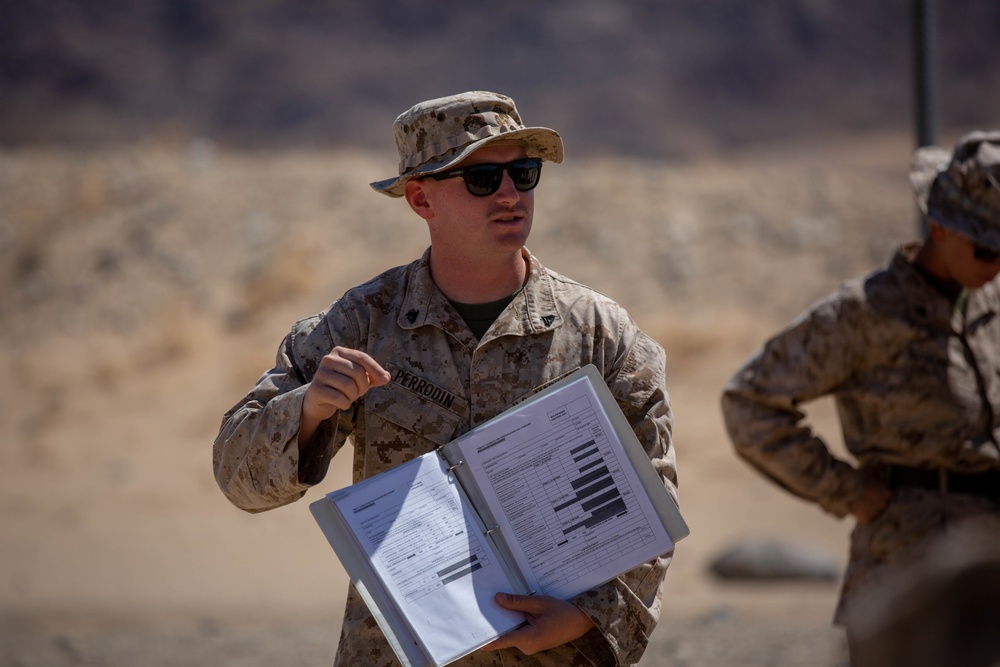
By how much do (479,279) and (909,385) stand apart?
5.65ft

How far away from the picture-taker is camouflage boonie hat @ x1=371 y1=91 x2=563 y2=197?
2.93 metres

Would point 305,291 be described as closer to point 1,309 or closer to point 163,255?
point 163,255

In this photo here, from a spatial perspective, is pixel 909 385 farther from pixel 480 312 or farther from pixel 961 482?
pixel 480 312

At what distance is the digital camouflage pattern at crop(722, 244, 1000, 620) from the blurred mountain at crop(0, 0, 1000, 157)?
34.3 m

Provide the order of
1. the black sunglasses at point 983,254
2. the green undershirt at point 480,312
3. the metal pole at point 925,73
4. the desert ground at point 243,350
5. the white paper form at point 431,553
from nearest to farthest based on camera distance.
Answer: the white paper form at point 431,553 → the green undershirt at point 480,312 → the black sunglasses at point 983,254 → the metal pole at point 925,73 → the desert ground at point 243,350

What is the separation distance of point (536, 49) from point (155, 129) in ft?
44.3

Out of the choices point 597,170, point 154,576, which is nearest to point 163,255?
point 597,170

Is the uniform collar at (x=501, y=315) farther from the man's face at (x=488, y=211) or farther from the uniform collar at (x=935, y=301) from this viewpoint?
the uniform collar at (x=935, y=301)

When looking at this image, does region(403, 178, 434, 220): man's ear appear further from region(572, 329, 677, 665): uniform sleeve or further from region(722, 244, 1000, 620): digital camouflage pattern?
region(722, 244, 1000, 620): digital camouflage pattern

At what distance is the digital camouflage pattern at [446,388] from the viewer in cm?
285

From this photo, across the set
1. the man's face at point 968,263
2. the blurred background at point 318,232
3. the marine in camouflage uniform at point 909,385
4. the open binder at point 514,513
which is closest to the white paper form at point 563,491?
the open binder at point 514,513

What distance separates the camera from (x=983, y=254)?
3924mm

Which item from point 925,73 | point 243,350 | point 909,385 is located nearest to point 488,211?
point 909,385

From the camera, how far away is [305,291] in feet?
60.0
